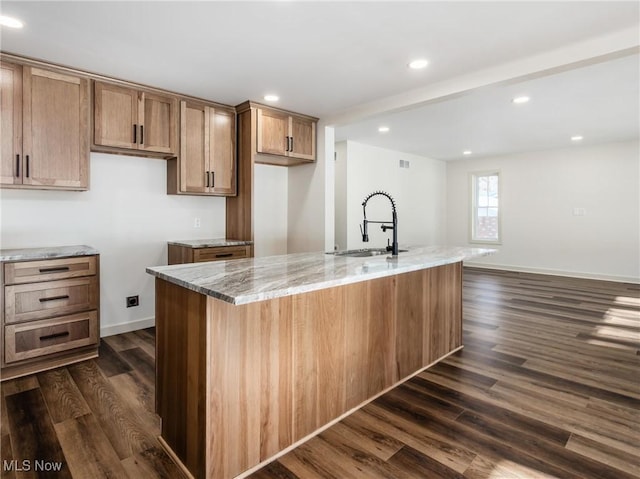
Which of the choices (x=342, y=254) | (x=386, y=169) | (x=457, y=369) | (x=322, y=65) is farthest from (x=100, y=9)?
(x=386, y=169)

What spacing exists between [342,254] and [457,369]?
4.04 feet

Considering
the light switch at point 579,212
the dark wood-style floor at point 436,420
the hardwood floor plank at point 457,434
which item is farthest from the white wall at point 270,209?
the light switch at point 579,212

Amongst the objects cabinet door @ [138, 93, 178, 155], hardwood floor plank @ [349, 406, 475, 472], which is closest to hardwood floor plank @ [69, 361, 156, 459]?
hardwood floor plank @ [349, 406, 475, 472]

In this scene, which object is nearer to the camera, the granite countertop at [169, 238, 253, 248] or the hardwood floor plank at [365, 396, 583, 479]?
the hardwood floor plank at [365, 396, 583, 479]

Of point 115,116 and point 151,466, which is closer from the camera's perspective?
point 151,466

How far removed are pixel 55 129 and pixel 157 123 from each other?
830 mm

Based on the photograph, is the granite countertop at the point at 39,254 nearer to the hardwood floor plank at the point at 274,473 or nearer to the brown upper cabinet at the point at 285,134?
the brown upper cabinet at the point at 285,134

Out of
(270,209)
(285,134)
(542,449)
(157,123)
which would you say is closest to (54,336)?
(157,123)

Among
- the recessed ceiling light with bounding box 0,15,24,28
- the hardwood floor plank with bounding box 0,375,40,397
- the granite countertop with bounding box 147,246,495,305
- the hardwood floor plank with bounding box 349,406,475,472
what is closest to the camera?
the granite countertop with bounding box 147,246,495,305

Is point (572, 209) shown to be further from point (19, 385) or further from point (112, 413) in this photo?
point (19, 385)

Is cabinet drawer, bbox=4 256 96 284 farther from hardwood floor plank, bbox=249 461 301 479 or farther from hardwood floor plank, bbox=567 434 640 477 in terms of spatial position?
hardwood floor plank, bbox=567 434 640 477

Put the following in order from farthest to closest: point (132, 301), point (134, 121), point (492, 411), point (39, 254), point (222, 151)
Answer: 1. point (222, 151)
2. point (132, 301)
3. point (134, 121)
4. point (39, 254)
5. point (492, 411)

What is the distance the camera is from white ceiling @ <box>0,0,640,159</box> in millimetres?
2205

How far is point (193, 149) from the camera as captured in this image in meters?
3.77
